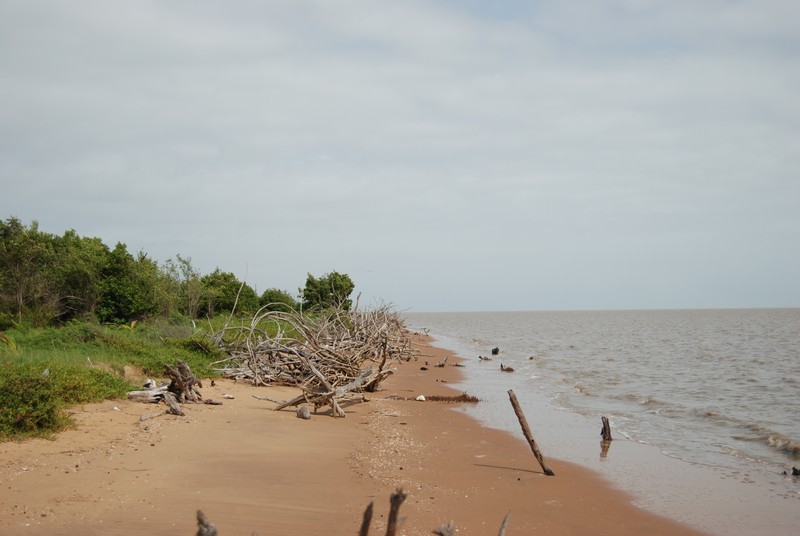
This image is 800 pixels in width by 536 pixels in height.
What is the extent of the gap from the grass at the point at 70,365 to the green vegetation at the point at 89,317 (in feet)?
0.06

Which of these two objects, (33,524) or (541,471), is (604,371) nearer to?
(541,471)

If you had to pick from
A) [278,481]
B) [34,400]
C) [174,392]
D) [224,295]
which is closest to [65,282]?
[224,295]

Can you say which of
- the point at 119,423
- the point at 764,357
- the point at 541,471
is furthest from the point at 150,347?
the point at 764,357

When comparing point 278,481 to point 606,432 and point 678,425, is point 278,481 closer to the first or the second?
point 606,432

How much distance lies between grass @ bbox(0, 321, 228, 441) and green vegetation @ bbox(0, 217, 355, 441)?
0.02 m

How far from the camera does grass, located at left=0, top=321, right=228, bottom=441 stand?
890cm

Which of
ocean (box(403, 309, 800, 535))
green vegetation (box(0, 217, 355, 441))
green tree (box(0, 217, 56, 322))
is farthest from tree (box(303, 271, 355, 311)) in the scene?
green tree (box(0, 217, 56, 322))

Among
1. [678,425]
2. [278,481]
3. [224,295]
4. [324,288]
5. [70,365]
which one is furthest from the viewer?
[324,288]

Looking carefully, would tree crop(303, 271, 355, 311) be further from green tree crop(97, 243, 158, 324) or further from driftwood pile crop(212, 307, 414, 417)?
driftwood pile crop(212, 307, 414, 417)

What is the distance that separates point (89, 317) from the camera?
2391 cm

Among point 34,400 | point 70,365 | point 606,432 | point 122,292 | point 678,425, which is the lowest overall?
point 678,425

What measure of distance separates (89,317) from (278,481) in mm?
18600

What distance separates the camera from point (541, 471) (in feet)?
32.2

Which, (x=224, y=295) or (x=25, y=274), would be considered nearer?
(x=25, y=274)
